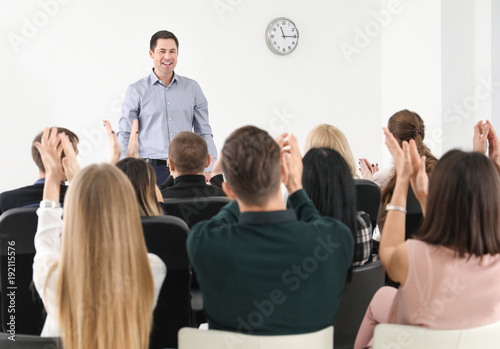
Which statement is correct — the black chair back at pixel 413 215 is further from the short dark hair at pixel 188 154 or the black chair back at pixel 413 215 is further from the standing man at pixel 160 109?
the standing man at pixel 160 109

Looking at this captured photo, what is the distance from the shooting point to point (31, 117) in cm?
542

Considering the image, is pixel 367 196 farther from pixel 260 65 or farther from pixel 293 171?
pixel 260 65

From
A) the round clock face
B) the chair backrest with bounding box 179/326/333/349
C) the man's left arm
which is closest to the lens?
the chair backrest with bounding box 179/326/333/349

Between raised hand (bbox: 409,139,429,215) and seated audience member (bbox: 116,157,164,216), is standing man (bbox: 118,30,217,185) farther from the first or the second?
raised hand (bbox: 409,139,429,215)

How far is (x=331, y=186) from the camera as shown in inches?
82.7

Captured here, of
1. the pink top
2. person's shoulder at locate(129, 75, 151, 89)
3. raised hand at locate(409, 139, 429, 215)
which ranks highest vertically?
person's shoulder at locate(129, 75, 151, 89)

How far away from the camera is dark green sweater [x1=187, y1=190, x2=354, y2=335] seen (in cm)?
142

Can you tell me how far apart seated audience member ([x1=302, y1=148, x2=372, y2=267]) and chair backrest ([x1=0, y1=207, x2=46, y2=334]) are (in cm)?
109

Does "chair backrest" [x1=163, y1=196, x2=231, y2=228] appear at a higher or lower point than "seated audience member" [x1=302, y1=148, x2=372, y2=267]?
lower

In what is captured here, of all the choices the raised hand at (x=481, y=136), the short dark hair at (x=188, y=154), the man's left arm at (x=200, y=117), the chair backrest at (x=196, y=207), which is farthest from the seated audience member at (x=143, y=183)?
the man's left arm at (x=200, y=117)

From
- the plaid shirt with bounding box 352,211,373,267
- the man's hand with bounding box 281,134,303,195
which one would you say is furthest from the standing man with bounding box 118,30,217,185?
the man's hand with bounding box 281,134,303,195

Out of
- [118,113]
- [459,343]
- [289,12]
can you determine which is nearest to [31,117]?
[118,113]

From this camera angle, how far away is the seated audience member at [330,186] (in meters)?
2.10

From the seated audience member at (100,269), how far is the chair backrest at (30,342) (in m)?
0.15
